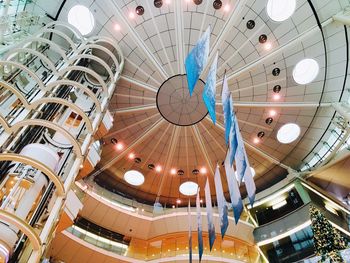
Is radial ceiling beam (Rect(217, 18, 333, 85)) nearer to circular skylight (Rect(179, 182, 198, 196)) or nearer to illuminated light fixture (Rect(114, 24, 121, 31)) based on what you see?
illuminated light fixture (Rect(114, 24, 121, 31))

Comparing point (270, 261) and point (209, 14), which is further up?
point (209, 14)

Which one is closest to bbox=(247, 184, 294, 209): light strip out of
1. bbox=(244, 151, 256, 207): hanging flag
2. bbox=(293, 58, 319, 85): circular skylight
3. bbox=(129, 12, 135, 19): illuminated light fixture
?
bbox=(293, 58, 319, 85): circular skylight

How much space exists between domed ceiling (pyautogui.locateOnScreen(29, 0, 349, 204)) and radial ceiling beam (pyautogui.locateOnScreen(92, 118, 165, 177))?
0.11 m

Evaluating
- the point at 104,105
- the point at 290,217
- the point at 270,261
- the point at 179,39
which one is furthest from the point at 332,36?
the point at 270,261

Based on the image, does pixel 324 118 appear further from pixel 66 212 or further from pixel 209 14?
pixel 66 212

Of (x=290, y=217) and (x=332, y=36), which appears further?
(x=290, y=217)

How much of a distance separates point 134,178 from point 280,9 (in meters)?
18.7

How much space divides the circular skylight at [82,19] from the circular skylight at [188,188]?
16.2m

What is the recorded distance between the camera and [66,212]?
10078mm

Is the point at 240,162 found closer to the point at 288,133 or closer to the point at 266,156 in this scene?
the point at 288,133

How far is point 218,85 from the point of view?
1955 cm

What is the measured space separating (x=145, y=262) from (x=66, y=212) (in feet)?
38.5

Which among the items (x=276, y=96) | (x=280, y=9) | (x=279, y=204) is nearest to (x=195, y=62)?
(x=280, y=9)

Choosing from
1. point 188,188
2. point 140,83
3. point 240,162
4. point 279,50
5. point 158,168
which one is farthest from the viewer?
point 188,188
